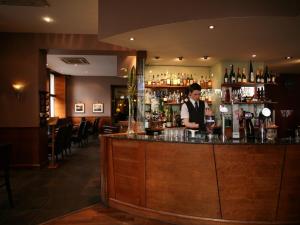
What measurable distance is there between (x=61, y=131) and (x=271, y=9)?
6199 mm

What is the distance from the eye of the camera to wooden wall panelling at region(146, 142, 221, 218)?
11.5ft

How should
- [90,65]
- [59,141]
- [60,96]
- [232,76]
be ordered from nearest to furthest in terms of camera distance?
1. [232,76]
2. [59,141]
3. [90,65]
4. [60,96]

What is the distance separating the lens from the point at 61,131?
820 centimetres

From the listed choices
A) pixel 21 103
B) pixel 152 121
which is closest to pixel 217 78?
pixel 152 121

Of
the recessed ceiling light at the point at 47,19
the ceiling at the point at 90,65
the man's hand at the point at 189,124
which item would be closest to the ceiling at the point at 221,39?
the man's hand at the point at 189,124

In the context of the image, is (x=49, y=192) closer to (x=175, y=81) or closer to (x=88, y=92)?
(x=175, y=81)

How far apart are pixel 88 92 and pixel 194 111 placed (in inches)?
476

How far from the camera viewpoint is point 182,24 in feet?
14.0

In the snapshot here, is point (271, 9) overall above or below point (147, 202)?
above

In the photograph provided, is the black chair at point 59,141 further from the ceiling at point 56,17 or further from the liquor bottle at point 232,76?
the liquor bottle at point 232,76

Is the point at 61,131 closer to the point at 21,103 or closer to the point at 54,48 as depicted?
the point at 21,103

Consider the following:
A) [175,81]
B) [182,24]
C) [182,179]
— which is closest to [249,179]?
[182,179]

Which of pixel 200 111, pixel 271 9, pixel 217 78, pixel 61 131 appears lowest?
pixel 61 131

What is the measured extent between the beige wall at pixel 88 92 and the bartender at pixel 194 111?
11.7 metres
